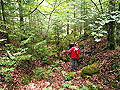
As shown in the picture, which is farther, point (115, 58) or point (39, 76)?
point (39, 76)

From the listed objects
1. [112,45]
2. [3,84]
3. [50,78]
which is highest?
[112,45]

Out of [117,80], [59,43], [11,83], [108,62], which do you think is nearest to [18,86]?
[11,83]

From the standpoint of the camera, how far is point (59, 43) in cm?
1215

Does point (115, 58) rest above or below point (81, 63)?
above

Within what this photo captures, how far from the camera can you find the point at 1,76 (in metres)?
4.46

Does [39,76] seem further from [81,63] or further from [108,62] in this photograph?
[108,62]

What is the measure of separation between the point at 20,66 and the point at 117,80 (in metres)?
5.99

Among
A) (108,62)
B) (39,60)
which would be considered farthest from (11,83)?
(108,62)

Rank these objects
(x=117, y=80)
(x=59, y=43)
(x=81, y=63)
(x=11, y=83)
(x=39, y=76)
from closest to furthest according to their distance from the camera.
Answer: (x=117, y=80), (x=11, y=83), (x=39, y=76), (x=81, y=63), (x=59, y=43)

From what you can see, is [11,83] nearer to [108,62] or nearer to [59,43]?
[108,62]

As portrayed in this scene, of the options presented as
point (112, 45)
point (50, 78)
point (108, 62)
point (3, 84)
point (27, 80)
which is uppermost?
point (112, 45)

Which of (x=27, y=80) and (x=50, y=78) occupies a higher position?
(x=27, y=80)

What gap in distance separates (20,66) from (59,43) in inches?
277

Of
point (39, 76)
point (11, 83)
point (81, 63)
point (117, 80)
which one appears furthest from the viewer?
point (81, 63)
